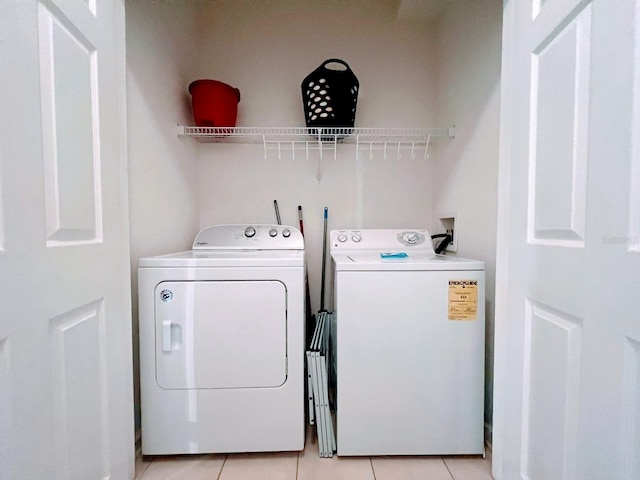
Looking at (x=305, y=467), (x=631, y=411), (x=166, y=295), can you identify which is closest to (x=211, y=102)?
(x=166, y=295)

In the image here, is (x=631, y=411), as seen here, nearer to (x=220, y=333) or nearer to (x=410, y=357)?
(x=410, y=357)

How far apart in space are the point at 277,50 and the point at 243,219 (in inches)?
48.4

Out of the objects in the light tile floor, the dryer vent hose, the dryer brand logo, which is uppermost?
the dryer vent hose

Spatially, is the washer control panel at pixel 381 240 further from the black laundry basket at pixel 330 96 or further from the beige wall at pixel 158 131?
the beige wall at pixel 158 131

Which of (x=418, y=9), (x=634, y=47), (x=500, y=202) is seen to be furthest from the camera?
(x=418, y=9)

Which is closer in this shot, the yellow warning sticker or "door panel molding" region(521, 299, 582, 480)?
"door panel molding" region(521, 299, 582, 480)

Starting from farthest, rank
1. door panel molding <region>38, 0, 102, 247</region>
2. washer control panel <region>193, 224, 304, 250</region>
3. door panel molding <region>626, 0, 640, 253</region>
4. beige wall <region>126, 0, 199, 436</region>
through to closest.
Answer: washer control panel <region>193, 224, 304, 250</region> < beige wall <region>126, 0, 199, 436</region> < door panel molding <region>38, 0, 102, 247</region> < door panel molding <region>626, 0, 640, 253</region>

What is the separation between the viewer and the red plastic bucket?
5.49 ft

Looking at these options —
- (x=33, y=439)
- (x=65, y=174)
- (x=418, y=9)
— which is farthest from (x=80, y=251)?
(x=418, y=9)

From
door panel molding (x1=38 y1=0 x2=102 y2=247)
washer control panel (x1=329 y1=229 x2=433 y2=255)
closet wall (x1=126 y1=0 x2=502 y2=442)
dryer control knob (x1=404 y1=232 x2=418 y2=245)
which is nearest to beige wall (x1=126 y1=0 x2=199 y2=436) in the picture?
closet wall (x1=126 y1=0 x2=502 y2=442)

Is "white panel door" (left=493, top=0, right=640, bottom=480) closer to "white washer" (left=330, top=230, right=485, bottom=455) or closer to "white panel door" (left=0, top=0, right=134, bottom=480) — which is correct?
"white washer" (left=330, top=230, right=485, bottom=455)

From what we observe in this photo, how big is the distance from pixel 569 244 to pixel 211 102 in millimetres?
1808

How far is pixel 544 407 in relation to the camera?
88cm

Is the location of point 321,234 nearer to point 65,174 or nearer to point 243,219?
point 243,219
